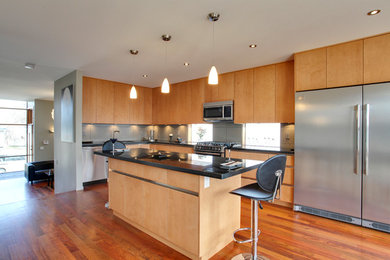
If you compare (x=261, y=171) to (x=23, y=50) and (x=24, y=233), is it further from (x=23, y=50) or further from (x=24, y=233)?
(x=23, y=50)

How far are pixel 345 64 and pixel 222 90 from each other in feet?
7.65

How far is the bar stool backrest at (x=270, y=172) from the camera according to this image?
1678mm

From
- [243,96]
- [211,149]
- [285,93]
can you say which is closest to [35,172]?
[211,149]

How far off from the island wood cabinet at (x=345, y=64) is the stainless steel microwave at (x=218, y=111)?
59.0 inches

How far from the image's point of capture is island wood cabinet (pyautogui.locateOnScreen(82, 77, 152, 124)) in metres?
4.96

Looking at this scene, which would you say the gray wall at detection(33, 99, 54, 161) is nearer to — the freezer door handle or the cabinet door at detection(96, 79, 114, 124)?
the cabinet door at detection(96, 79, 114, 124)

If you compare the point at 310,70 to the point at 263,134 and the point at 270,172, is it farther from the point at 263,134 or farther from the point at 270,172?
the point at 270,172

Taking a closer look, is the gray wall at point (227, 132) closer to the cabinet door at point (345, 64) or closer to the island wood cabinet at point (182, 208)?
the cabinet door at point (345, 64)

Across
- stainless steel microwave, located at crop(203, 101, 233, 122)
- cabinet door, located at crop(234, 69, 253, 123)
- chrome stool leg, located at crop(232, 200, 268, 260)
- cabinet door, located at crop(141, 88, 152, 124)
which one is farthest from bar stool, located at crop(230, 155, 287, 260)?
cabinet door, located at crop(141, 88, 152, 124)

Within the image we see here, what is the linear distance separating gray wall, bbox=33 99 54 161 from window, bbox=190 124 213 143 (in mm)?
6603

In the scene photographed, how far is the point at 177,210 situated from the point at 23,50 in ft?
11.6

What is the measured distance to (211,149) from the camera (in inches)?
172

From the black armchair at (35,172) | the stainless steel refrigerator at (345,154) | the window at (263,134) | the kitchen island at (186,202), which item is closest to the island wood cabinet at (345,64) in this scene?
the stainless steel refrigerator at (345,154)

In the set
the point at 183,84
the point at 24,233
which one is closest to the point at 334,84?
the point at 183,84
